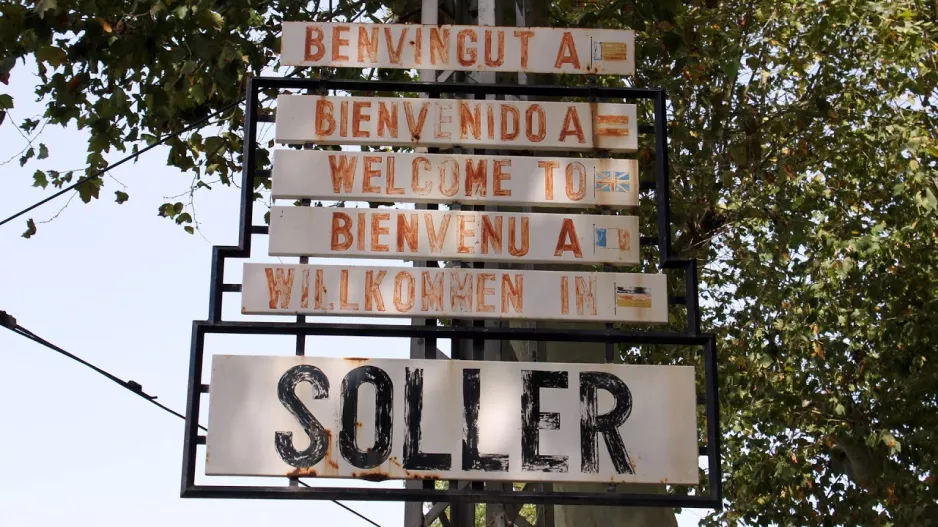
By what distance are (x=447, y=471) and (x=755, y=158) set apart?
7.41 meters

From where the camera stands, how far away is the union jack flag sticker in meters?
5.86

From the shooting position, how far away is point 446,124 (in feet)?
19.3

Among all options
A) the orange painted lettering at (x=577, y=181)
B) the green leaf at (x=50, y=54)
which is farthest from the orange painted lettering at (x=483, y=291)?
the green leaf at (x=50, y=54)

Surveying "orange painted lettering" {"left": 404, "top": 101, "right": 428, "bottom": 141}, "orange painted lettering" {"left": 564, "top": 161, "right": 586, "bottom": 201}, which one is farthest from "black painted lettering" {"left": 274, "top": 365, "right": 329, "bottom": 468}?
"orange painted lettering" {"left": 564, "top": 161, "right": 586, "bottom": 201}

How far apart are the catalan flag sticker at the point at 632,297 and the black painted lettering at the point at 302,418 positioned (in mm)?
1418

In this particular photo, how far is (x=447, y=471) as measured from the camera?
17.5 feet

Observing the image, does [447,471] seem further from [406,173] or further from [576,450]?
[406,173]

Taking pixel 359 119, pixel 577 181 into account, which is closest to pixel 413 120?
pixel 359 119

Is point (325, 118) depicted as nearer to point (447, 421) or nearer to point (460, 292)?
point (460, 292)

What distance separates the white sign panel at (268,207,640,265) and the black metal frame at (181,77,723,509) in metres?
0.23

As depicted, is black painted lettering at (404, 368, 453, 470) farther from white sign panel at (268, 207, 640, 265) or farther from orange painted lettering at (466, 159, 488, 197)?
orange painted lettering at (466, 159, 488, 197)

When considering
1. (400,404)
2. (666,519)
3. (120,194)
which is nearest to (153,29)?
(120,194)

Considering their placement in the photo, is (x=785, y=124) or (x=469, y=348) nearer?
(x=469, y=348)

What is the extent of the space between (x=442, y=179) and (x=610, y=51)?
1.18 metres
